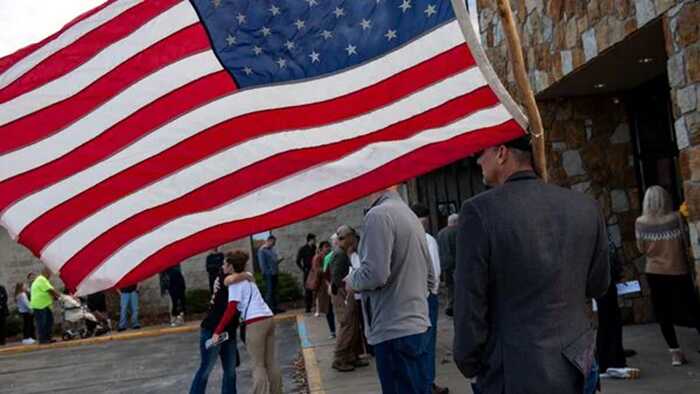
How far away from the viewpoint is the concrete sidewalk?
7027 millimetres

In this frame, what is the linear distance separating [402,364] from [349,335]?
4841 mm

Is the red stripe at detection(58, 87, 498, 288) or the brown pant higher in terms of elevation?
the red stripe at detection(58, 87, 498, 288)

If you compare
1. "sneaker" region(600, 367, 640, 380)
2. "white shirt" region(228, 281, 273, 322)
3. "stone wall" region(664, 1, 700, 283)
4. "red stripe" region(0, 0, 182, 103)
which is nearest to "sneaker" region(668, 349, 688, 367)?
"sneaker" region(600, 367, 640, 380)

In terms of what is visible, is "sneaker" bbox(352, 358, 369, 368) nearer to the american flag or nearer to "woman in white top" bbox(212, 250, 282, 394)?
"woman in white top" bbox(212, 250, 282, 394)

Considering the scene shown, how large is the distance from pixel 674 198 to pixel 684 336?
183 cm

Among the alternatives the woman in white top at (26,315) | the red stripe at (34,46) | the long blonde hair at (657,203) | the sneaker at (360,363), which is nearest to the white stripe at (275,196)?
the red stripe at (34,46)

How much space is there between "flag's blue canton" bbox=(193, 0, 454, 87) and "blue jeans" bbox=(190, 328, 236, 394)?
519 centimetres

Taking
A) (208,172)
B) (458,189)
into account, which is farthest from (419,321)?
(458,189)

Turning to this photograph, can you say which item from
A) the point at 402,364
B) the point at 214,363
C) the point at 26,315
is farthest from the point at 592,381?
the point at 26,315

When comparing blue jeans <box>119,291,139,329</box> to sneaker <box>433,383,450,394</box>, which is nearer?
sneaker <box>433,383,450,394</box>

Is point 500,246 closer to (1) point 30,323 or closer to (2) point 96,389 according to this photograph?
(2) point 96,389

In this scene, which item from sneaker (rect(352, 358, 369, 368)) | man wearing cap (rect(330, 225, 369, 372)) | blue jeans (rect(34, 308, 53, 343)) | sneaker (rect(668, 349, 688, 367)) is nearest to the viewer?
sneaker (rect(668, 349, 688, 367))

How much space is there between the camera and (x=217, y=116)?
345 cm

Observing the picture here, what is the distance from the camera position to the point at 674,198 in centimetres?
1023
